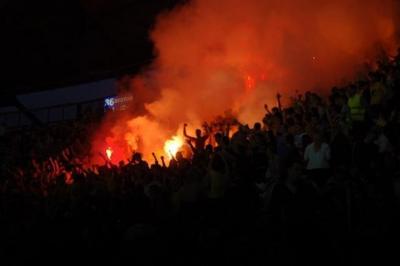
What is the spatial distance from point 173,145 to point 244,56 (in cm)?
339

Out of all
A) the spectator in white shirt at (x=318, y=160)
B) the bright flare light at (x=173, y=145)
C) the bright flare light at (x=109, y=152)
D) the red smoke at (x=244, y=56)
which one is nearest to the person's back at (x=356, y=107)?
the spectator in white shirt at (x=318, y=160)

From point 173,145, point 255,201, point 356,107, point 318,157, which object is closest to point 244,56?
point 173,145

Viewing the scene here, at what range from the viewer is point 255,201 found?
7.93 m

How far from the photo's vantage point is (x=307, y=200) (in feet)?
23.0

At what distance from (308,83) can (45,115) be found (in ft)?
27.9

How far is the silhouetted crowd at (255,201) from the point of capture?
678 cm

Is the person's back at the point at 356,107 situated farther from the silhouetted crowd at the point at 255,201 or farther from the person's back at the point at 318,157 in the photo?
the person's back at the point at 318,157

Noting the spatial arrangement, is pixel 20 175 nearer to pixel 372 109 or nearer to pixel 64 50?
pixel 64 50

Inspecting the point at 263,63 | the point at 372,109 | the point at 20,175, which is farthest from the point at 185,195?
the point at 263,63

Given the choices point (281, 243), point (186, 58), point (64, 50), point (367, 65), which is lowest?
point (281, 243)

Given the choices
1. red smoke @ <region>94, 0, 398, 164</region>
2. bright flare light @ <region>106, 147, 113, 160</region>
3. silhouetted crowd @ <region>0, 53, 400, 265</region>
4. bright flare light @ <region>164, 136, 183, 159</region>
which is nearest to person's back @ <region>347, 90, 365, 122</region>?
silhouetted crowd @ <region>0, 53, 400, 265</region>

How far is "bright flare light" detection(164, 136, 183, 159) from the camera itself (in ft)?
45.4

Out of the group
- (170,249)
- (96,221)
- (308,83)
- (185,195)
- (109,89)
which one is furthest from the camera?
(109,89)

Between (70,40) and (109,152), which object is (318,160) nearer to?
(109,152)
